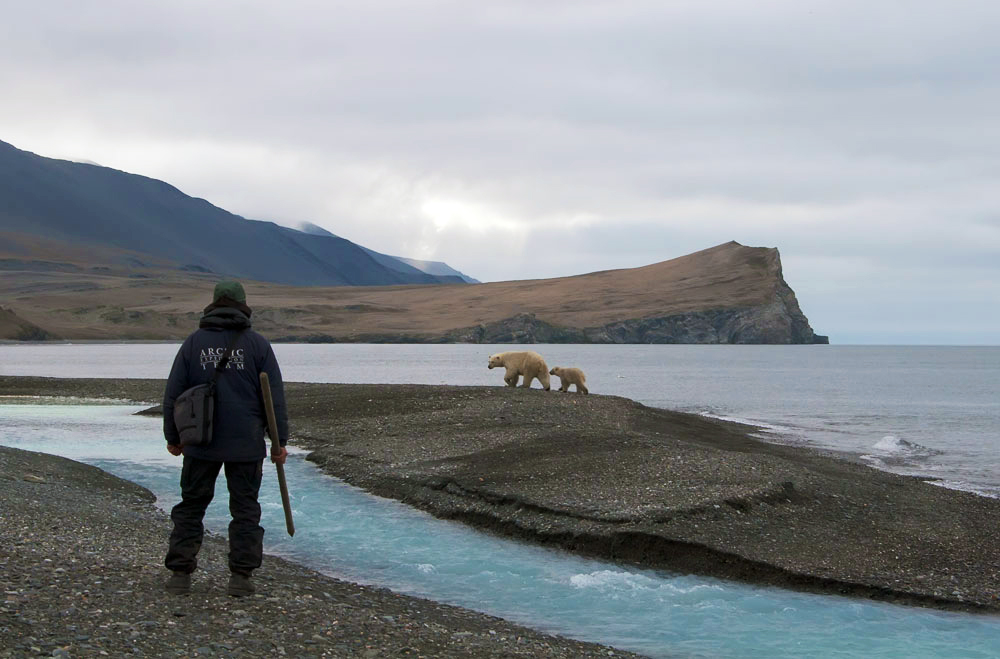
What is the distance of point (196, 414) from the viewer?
8.77 meters

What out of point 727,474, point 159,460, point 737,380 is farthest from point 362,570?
point 737,380

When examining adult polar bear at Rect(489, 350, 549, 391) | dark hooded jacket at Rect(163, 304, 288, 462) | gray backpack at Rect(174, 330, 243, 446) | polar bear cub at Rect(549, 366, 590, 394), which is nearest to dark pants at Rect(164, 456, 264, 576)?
dark hooded jacket at Rect(163, 304, 288, 462)

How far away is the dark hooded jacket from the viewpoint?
891cm

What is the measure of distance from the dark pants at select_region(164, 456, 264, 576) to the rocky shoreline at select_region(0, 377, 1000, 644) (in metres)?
6.30

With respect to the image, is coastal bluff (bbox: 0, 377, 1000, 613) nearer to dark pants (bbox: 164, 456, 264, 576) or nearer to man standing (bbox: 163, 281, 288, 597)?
dark pants (bbox: 164, 456, 264, 576)

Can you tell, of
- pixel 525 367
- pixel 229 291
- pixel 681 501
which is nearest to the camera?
pixel 229 291

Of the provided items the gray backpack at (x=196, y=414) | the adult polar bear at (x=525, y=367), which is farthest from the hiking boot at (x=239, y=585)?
the adult polar bear at (x=525, y=367)

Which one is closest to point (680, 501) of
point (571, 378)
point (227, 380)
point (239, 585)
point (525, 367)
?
point (239, 585)

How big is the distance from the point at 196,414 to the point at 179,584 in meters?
1.66

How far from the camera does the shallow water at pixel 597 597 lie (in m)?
10.7

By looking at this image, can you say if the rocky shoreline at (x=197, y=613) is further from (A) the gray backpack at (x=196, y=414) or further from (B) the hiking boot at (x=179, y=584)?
(A) the gray backpack at (x=196, y=414)

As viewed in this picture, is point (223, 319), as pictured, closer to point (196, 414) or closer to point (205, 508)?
point (196, 414)

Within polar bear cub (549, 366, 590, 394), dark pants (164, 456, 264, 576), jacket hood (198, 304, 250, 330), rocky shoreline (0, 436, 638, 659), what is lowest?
rocky shoreline (0, 436, 638, 659)

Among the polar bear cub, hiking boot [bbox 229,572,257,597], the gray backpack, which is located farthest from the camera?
the polar bear cub
